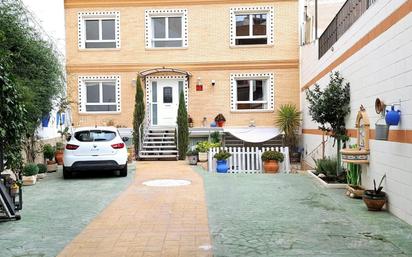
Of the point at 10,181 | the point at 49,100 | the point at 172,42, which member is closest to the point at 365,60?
the point at 10,181

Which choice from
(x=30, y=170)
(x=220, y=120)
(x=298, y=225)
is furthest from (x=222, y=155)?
(x=298, y=225)

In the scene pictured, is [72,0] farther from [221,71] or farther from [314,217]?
[314,217]

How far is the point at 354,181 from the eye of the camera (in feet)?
30.9

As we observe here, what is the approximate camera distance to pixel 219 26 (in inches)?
776

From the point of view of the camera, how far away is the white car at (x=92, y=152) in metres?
11.6

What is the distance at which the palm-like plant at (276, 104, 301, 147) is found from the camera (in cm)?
1873

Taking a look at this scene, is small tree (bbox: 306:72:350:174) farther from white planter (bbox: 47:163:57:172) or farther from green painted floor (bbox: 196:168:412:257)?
white planter (bbox: 47:163:57:172)

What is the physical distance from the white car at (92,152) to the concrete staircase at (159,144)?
5.53 metres

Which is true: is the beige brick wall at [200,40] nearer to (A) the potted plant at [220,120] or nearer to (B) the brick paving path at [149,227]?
(A) the potted plant at [220,120]

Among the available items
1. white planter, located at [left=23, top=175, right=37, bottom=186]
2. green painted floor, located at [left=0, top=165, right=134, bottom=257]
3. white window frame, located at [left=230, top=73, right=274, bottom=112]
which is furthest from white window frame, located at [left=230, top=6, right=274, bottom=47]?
white planter, located at [left=23, top=175, right=37, bottom=186]

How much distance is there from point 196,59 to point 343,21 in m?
9.27

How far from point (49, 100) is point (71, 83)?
23.4 ft

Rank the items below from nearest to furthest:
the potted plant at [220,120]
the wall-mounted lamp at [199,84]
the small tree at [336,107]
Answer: the small tree at [336,107], the potted plant at [220,120], the wall-mounted lamp at [199,84]

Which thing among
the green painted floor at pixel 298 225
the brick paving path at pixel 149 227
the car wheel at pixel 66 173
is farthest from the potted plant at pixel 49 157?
Result: the green painted floor at pixel 298 225
